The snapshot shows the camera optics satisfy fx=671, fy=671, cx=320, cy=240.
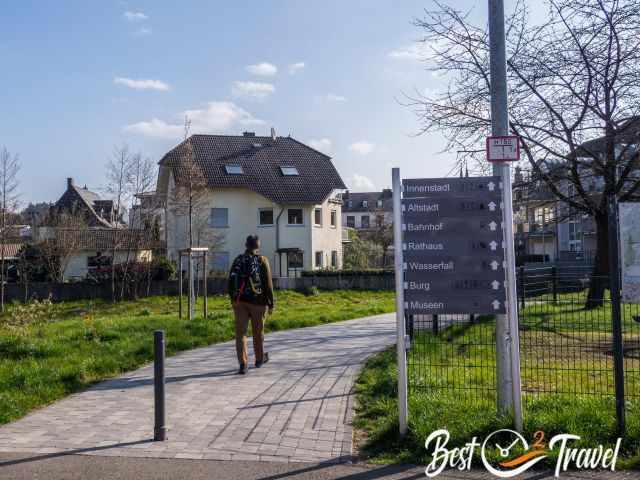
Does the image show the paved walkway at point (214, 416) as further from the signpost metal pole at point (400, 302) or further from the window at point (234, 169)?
the window at point (234, 169)

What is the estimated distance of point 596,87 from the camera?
13922 mm

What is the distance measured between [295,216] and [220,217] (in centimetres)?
489

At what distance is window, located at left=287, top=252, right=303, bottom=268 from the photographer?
43.4m

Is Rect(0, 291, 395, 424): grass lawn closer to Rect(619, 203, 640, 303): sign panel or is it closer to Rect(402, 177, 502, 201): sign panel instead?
Rect(402, 177, 502, 201): sign panel

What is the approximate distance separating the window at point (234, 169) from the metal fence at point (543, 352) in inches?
1350

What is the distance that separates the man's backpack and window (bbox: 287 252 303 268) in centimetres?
3455

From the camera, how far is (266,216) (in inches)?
1741

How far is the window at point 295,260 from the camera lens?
43438 millimetres

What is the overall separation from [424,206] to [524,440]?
204 cm

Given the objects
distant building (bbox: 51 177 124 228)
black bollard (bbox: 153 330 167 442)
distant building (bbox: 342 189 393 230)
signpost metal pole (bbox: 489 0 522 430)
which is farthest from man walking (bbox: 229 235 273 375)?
distant building (bbox: 342 189 393 230)

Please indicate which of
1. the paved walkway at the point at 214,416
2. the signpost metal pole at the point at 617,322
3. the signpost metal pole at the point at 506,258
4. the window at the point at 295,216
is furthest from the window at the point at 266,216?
the signpost metal pole at the point at 617,322

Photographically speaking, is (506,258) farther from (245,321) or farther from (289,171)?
(289,171)

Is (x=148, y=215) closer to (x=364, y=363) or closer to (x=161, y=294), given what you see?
(x=161, y=294)

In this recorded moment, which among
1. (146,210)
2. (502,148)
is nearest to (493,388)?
(502,148)
